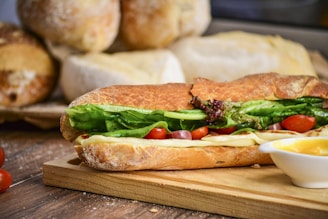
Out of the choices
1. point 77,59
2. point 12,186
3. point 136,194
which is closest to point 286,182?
point 136,194

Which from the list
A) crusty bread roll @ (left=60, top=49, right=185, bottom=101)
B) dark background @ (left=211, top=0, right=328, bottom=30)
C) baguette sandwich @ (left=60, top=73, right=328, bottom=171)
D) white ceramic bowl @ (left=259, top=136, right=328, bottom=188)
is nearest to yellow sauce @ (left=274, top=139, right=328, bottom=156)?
white ceramic bowl @ (left=259, top=136, right=328, bottom=188)

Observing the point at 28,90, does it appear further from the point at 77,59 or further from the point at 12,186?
the point at 12,186

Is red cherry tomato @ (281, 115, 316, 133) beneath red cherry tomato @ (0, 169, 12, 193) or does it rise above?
above

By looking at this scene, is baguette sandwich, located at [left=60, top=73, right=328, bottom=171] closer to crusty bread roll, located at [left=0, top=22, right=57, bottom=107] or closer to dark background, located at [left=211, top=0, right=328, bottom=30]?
crusty bread roll, located at [left=0, top=22, right=57, bottom=107]

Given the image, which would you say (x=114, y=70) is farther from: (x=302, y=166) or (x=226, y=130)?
(x=302, y=166)

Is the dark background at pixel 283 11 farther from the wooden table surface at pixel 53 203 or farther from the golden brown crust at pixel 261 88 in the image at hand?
the wooden table surface at pixel 53 203

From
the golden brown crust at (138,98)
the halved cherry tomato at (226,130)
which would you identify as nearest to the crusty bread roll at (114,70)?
the golden brown crust at (138,98)
